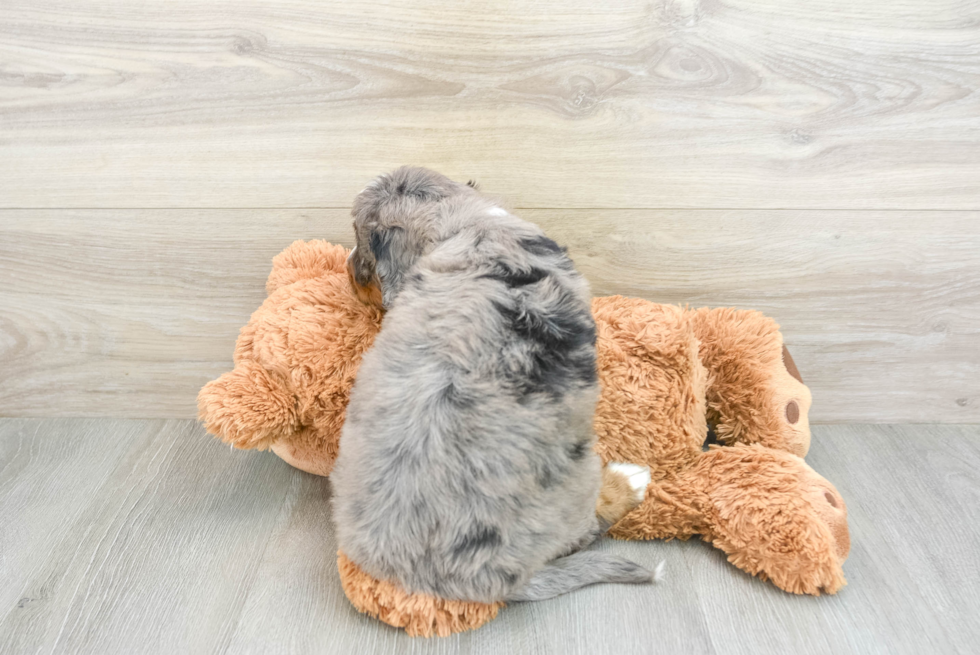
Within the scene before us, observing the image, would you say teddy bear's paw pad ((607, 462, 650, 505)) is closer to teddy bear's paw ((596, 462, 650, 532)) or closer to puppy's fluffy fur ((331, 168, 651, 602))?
teddy bear's paw ((596, 462, 650, 532))

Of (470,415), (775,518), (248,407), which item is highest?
(470,415)

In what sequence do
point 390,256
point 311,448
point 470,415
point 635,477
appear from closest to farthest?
point 470,415
point 390,256
point 635,477
point 311,448

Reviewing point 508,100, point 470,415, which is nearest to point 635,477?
point 470,415

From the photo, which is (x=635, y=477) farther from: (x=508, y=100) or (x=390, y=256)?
(x=508, y=100)

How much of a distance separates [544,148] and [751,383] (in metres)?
0.50

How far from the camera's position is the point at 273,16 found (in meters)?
0.98

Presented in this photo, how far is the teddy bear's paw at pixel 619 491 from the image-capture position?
893 mm

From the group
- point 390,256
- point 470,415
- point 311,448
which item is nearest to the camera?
point 470,415

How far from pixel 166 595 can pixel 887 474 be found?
116cm

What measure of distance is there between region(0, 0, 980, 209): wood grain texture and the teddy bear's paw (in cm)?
44

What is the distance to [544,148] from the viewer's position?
1033mm

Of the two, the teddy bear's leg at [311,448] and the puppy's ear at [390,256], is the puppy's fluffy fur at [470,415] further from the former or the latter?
the teddy bear's leg at [311,448]

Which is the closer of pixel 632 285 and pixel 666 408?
pixel 666 408

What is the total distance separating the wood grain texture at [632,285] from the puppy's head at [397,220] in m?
0.27
